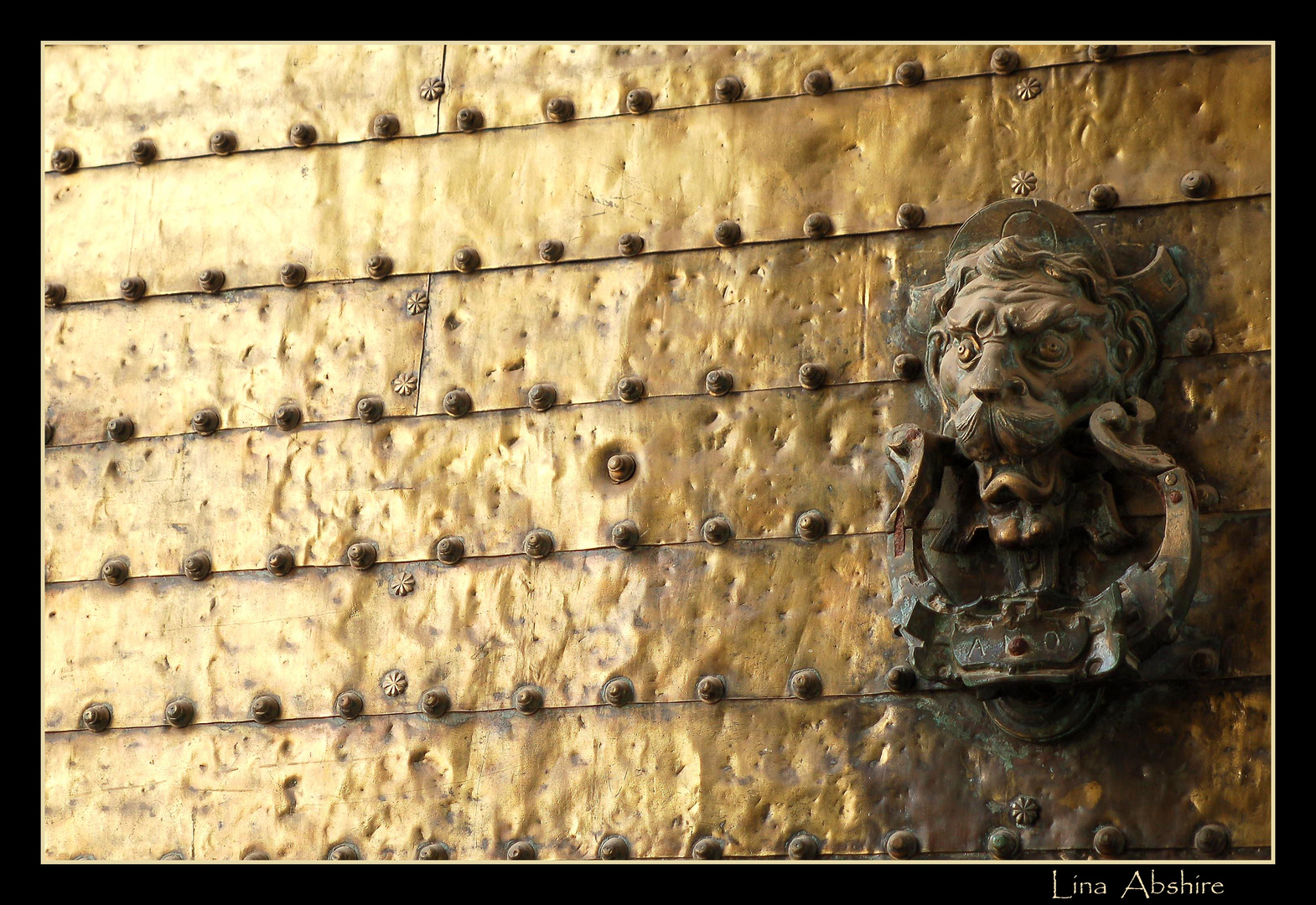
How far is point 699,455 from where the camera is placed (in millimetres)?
2719

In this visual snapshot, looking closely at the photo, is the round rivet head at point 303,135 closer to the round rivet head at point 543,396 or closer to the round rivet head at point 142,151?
the round rivet head at point 142,151

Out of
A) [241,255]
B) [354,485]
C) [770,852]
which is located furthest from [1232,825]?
[241,255]

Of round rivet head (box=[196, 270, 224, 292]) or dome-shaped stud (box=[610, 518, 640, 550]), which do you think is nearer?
dome-shaped stud (box=[610, 518, 640, 550])

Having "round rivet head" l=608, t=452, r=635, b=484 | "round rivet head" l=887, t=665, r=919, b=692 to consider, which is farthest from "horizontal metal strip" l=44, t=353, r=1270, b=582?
"round rivet head" l=887, t=665, r=919, b=692

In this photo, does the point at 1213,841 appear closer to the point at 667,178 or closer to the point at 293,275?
the point at 667,178

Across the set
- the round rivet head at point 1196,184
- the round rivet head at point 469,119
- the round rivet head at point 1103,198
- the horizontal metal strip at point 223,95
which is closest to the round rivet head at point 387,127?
the horizontal metal strip at point 223,95

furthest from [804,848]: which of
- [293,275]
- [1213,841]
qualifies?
[293,275]

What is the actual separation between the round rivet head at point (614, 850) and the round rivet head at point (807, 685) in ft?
1.20

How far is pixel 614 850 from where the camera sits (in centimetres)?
261

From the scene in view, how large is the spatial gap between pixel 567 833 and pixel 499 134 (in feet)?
4.02

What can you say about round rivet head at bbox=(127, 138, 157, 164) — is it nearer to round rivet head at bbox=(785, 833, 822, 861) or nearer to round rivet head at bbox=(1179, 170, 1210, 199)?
round rivet head at bbox=(785, 833, 822, 861)

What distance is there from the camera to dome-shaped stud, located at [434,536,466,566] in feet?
9.06

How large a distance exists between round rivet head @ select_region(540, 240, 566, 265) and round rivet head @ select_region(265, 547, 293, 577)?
677 millimetres

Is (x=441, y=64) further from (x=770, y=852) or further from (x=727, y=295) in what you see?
(x=770, y=852)
